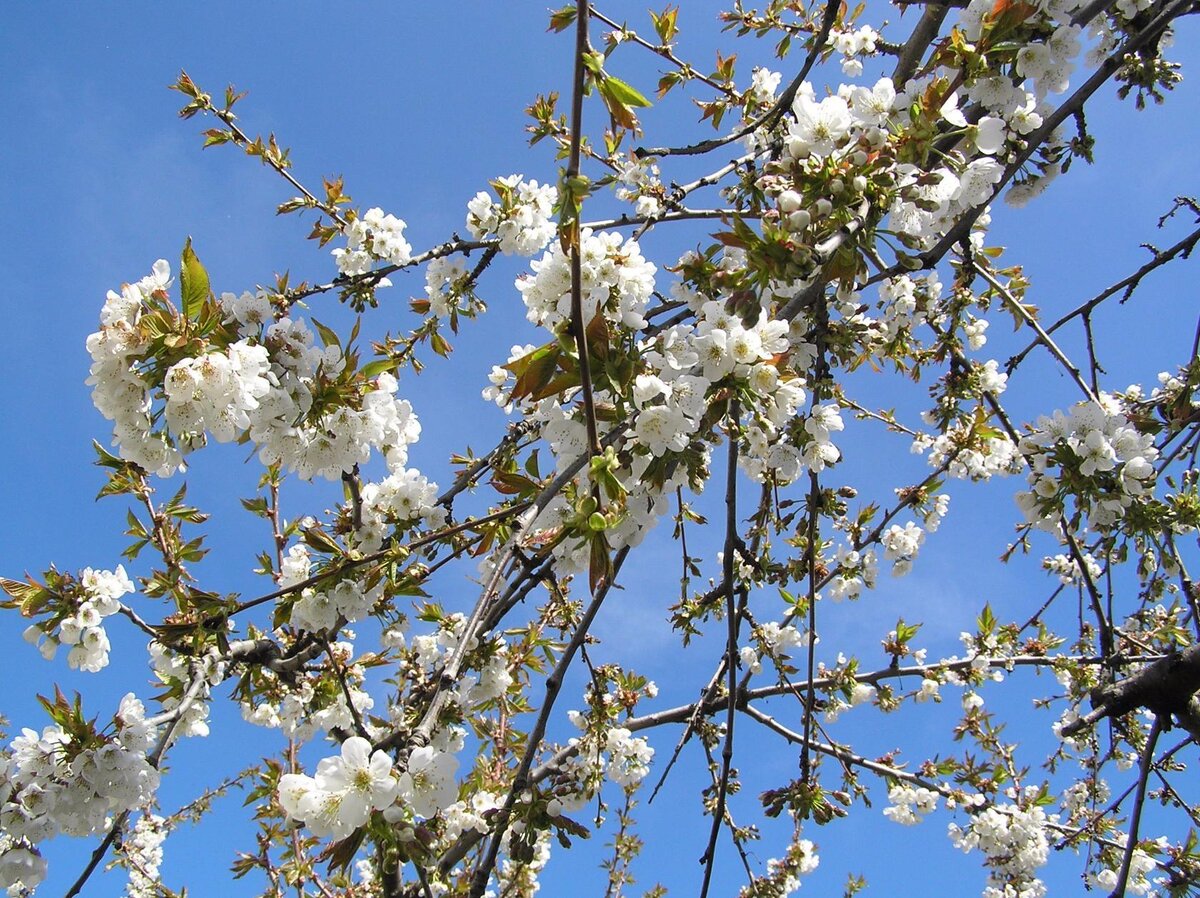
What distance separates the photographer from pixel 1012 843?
441 cm

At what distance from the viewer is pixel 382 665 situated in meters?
3.29

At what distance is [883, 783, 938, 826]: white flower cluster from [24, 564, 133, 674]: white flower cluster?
14.6ft

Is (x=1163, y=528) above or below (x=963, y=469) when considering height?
below

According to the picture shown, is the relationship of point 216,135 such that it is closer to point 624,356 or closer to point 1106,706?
point 624,356

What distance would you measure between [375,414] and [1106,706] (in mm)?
2367

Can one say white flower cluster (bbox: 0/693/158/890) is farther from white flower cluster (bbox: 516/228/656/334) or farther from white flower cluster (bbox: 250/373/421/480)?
white flower cluster (bbox: 516/228/656/334)

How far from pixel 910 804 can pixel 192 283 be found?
5489 mm

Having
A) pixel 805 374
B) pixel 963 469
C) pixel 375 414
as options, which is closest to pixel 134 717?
pixel 375 414

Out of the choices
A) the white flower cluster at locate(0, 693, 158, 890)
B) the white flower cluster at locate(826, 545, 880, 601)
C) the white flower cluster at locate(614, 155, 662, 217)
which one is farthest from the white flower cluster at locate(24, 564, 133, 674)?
the white flower cluster at locate(826, 545, 880, 601)

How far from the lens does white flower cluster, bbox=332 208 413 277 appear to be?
4293mm

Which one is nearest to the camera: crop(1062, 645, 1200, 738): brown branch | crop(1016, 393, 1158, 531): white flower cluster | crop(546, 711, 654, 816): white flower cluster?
crop(1062, 645, 1200, 738): brown branch

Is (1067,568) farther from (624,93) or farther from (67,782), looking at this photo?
(67,782)

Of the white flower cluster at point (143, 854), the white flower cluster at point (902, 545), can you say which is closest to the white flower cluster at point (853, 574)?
the white flower cluster at point (902, 545)

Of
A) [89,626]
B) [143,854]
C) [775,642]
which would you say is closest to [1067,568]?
[775,642]
